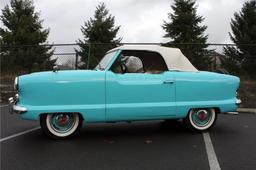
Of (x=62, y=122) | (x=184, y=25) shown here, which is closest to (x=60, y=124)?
(x=62, y=122)

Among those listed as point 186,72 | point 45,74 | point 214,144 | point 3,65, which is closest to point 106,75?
point 45,74

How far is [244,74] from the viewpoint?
58.1ft

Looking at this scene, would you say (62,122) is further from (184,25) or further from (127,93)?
(184,25)

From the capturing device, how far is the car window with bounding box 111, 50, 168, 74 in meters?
7.77

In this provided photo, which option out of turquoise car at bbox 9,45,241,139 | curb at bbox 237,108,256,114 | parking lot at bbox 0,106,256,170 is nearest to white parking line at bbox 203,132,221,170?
parking lot at bbox 0,106,256,170

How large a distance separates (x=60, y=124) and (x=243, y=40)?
72.9 feet

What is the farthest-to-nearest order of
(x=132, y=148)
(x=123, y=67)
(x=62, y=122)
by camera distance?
1. (x=123, y=67)
2. (x=62, y=122)
3. (x=132, y=148)

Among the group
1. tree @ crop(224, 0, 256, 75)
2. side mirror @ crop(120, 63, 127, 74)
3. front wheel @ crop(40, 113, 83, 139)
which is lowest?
front wheel @ crop(40, 113, 83, 139)

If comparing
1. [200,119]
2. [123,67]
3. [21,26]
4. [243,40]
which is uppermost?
[21,26]

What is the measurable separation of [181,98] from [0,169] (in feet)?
11.8

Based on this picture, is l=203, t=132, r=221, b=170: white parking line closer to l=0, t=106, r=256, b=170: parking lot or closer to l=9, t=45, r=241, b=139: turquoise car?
l=0, t=106, r=256, b=170: parking lot

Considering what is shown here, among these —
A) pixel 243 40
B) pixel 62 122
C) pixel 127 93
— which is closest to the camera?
pixel 62 122

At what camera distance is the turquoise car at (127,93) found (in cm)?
703

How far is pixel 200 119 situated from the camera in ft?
26.3
